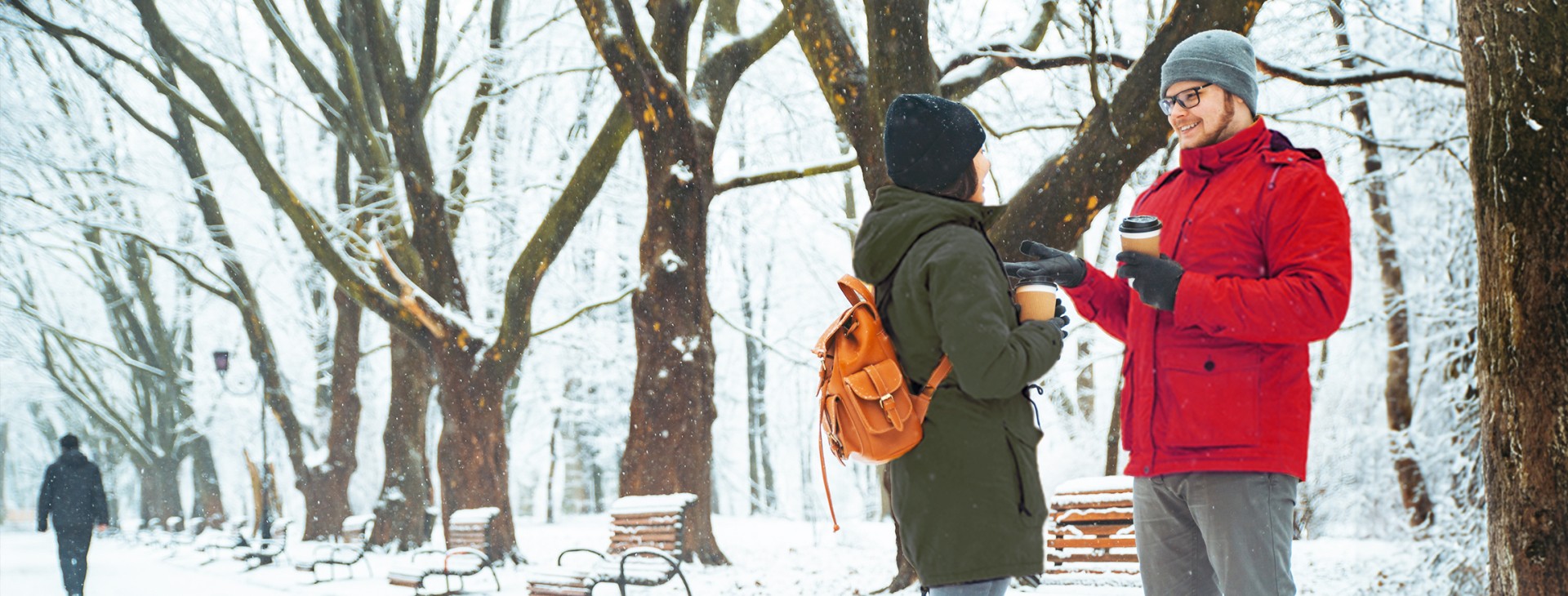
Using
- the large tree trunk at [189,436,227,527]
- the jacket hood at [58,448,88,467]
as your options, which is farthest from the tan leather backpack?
the large tree trunk at [189,436,227,527]

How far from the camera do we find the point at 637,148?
17.3 m

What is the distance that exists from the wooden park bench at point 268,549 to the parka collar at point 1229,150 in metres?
13.1

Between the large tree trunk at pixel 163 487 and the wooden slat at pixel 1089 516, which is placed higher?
the wooden slat at pixel 1089 516

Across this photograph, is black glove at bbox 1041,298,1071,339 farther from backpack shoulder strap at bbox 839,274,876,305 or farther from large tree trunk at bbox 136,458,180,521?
large tree trunk at bbox 136,458,180,521

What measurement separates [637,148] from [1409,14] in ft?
36.4

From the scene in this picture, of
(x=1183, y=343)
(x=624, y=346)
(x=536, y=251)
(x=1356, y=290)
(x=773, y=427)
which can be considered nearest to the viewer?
(x=1183, y=343)

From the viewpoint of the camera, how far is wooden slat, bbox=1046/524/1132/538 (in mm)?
Answer: 6523

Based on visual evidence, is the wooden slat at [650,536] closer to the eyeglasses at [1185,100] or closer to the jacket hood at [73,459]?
the jacket hood at [73,459]

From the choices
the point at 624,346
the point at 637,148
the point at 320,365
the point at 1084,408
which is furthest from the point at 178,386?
the point at 1084,408

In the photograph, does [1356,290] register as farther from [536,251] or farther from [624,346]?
[624,346]

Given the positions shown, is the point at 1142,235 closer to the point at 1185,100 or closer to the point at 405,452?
the point at 1185,100

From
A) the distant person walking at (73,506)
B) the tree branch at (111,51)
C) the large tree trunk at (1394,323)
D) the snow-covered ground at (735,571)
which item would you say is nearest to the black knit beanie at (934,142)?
the snow-covered ground at (735,571)

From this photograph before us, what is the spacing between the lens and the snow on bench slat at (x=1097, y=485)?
261 inches

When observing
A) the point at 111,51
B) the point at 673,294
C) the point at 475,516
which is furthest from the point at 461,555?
the point at 111,51
